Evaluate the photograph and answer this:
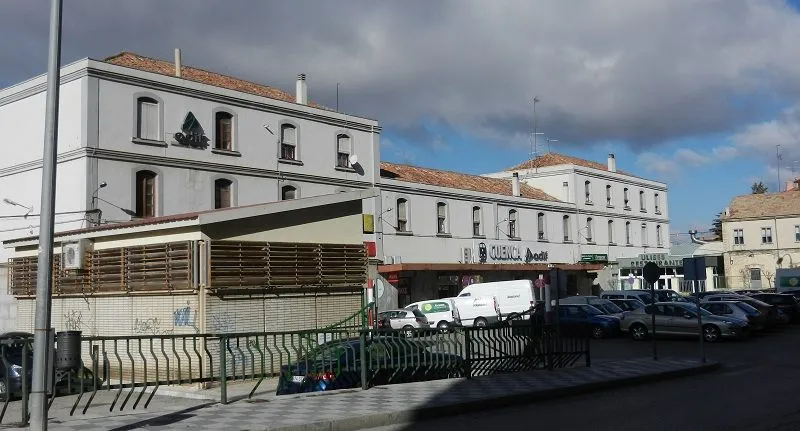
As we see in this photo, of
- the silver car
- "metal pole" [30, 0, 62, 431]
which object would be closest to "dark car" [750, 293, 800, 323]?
the silver car

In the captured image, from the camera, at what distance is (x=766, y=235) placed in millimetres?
69000

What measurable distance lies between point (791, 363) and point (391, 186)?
2528 cm

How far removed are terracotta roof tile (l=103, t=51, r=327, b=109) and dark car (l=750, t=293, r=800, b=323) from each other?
22.6 m

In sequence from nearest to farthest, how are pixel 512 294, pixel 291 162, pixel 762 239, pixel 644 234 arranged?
pixel 291 162
pixel 512 294
pixel 644 234
pixel 762 239

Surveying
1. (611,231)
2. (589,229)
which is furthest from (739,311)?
(611,231)

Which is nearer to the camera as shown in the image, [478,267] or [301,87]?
[301,87]

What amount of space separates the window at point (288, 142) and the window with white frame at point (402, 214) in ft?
25.4

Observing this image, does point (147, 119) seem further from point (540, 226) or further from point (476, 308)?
point (540, 226)

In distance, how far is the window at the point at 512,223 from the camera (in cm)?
5162

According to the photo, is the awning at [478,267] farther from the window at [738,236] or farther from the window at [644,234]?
the window at [738,236]

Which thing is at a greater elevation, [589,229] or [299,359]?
[589,229]

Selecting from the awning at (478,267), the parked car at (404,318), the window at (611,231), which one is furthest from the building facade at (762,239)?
the parked car at (404,318)

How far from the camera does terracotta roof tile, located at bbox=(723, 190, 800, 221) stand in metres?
68.5

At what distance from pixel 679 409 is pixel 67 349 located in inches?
363
